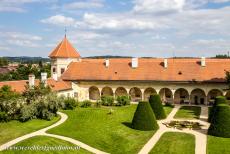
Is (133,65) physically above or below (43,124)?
above

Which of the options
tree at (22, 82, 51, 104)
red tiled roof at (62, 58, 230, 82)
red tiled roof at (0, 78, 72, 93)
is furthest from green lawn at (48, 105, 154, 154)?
red tiled roof at (62, 58, 230, 82)

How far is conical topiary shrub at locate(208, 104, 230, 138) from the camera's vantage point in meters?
27.8

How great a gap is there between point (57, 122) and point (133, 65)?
22094 millimetres

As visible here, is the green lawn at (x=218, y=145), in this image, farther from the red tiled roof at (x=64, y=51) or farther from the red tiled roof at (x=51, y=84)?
the red tiled roof at (x=64, y=51)

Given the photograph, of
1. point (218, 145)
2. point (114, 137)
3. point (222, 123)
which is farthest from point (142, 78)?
point (218, 145)

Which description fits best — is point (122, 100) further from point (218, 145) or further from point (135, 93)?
point (218, 145)

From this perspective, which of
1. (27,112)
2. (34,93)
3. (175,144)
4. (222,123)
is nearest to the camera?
(175,144)

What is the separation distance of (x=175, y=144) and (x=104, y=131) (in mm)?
6370

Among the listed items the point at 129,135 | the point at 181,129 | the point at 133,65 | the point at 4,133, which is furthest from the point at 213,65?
the point at 4,133

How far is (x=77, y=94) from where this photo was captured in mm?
49719

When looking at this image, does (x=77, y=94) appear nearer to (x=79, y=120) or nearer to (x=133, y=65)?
(x=133, y=65)

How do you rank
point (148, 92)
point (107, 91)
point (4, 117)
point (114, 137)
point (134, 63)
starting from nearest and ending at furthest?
point (114, 137) < point (4, 117) < point (148, 92) < point (134, 63) < point (107, 91)

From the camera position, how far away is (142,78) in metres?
48.2

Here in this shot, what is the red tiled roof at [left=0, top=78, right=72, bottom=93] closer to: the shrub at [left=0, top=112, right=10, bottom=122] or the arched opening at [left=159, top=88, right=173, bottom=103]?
the shrub at [left=0, top=112, right=10, bottom=122]
